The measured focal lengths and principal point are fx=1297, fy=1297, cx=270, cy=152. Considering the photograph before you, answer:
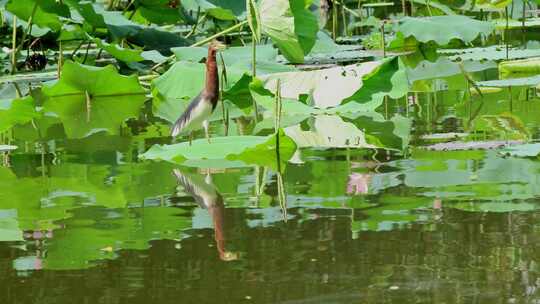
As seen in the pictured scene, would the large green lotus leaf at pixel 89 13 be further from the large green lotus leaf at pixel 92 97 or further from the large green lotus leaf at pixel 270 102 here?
the large green lotus leaf at pixel 270 102

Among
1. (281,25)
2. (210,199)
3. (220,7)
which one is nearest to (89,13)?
(220,7)

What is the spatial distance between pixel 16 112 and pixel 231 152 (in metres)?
1.00

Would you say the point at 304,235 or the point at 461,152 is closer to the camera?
the point at 304,235

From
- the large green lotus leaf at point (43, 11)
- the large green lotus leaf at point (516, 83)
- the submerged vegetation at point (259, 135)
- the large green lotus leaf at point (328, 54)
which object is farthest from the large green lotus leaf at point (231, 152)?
the large green lotus leaf at point (328, 54)

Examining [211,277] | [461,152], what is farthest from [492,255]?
[461,152]

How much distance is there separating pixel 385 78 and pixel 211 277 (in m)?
2.78

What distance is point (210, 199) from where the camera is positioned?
12.2 ft

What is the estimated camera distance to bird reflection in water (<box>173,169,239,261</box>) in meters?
Result: 3.07

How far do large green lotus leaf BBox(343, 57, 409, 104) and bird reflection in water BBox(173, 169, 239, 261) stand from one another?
4.69 feet

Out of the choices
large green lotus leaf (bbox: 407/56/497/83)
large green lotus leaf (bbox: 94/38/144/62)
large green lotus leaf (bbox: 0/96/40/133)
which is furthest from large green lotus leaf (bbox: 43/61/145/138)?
large green lotus leaf (bbox: 407/56/497/83)

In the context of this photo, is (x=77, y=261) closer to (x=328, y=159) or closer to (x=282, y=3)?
(x=328, y=159)

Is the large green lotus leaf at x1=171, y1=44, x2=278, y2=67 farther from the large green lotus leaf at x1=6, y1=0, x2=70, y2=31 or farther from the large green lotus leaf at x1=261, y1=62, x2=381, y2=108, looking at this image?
the large green lotus leaf at x1=261, y1=62, x2=381, y2=108

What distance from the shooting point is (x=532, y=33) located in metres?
9.31

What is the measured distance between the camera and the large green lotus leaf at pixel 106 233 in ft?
10.0
